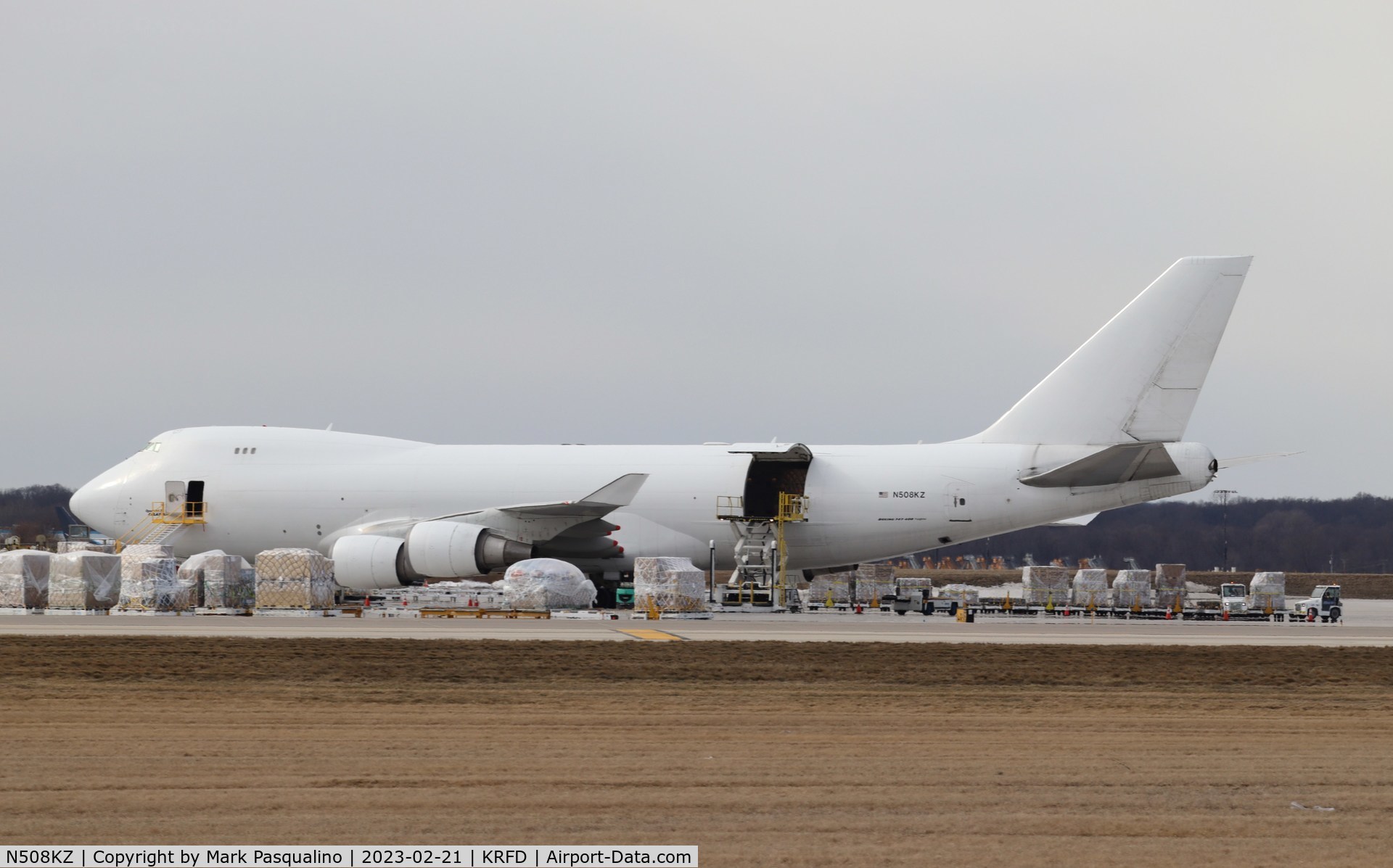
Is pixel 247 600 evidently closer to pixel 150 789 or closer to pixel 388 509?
pixel 388 509

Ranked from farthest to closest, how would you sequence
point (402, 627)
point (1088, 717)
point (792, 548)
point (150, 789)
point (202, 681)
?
point (792, 548) < point (402, 627) < point (202, 681) < point (1088, 717) < point (150, 789)

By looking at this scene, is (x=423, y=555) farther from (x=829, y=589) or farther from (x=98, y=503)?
(x=829, y=589)

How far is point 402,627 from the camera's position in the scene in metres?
23.8

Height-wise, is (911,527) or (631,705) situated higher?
(911,527)

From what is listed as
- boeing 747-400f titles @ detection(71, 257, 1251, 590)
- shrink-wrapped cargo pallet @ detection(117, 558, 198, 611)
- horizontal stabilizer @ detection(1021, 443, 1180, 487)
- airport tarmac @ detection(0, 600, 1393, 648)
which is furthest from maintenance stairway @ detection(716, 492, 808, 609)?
shrink-wrapped cargo pallet @ detection(117, 558, 198, 611)

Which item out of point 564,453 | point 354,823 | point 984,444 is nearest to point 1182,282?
point 984,444

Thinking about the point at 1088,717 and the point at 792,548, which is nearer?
the point at 1088,717

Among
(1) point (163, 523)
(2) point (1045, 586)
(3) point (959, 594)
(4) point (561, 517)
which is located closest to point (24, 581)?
(1) point (163, 523)

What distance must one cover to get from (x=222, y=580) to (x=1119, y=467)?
19.1 meters

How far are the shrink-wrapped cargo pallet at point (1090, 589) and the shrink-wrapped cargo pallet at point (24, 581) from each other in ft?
78.6

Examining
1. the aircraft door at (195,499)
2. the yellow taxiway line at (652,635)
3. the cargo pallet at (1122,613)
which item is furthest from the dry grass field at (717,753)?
the aircraft door at (195,499)

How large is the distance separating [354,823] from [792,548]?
78.4 ft

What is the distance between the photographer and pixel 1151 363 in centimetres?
2942

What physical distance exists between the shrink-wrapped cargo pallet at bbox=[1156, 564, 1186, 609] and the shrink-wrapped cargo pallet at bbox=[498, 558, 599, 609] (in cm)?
1525
